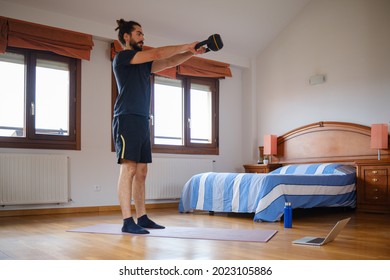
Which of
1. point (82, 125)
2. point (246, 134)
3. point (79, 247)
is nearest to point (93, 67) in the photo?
point (82, 125)

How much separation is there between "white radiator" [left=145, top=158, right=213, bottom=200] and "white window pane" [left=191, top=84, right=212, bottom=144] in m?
0.51

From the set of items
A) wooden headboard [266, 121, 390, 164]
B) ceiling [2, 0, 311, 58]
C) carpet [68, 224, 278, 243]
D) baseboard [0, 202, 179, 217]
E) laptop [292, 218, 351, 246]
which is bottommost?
→ baseboard [0, 202, 179, 217]

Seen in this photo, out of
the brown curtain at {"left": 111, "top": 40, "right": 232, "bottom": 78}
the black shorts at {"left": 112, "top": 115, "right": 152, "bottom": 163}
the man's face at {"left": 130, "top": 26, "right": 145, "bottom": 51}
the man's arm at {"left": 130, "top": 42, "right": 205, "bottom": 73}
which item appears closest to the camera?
the man's arm at {"left": 130, "top": 42, "right": 205, "bottom": 73}

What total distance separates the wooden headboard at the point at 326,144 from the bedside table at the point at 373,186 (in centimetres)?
27

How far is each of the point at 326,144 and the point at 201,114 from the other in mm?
1967

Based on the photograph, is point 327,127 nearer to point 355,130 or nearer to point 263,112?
point 355,130

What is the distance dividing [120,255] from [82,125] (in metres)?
3.28

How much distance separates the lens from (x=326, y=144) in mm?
5574

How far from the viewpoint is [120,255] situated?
6.87 feet

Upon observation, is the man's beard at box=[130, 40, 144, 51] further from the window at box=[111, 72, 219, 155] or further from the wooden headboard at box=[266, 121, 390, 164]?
the wooden headboard at box=[266, 121, 390, 164]

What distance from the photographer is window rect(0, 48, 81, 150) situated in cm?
471

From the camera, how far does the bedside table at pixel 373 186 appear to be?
15.2ft

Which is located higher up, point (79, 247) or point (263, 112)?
point (263, 112)

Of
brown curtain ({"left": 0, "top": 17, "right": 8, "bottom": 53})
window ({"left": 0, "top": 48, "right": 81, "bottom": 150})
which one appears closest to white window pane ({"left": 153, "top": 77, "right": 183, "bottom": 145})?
window ({"left": 0, "top": 48, "right": 81, "bottom": 150})
